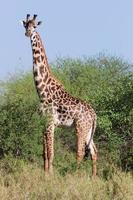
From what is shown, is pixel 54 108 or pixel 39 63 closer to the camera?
pixel 54 108

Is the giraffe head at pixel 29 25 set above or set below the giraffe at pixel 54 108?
above

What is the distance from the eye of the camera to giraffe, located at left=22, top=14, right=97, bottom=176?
42.9ft

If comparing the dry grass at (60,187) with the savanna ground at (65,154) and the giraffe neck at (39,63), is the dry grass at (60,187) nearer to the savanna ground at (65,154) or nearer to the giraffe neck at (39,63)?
the savanna ground at (65,154)

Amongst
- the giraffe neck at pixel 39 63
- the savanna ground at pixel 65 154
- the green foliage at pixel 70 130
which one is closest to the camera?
the savanna ground at pixel 65 154

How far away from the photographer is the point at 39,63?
45.4 feet

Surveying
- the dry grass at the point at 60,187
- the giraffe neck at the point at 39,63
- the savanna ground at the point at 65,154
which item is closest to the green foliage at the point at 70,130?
the savanna ground at the point at 65,154

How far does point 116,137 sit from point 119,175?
271 inches

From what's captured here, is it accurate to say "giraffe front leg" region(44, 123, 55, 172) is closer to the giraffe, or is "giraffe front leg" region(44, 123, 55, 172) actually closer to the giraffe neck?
the giraffe

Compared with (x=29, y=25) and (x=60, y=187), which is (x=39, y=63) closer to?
(x=29, y=25)

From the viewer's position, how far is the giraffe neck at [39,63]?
13.7m

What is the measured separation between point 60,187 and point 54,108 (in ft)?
13.8

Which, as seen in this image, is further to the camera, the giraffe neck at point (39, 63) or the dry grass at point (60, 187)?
the giraffe neck at point (39, 63)

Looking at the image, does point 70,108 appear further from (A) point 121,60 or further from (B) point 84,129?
(A) point 121,60

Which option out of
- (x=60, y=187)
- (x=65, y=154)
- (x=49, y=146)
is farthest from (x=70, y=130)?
(x=60, y=187)
